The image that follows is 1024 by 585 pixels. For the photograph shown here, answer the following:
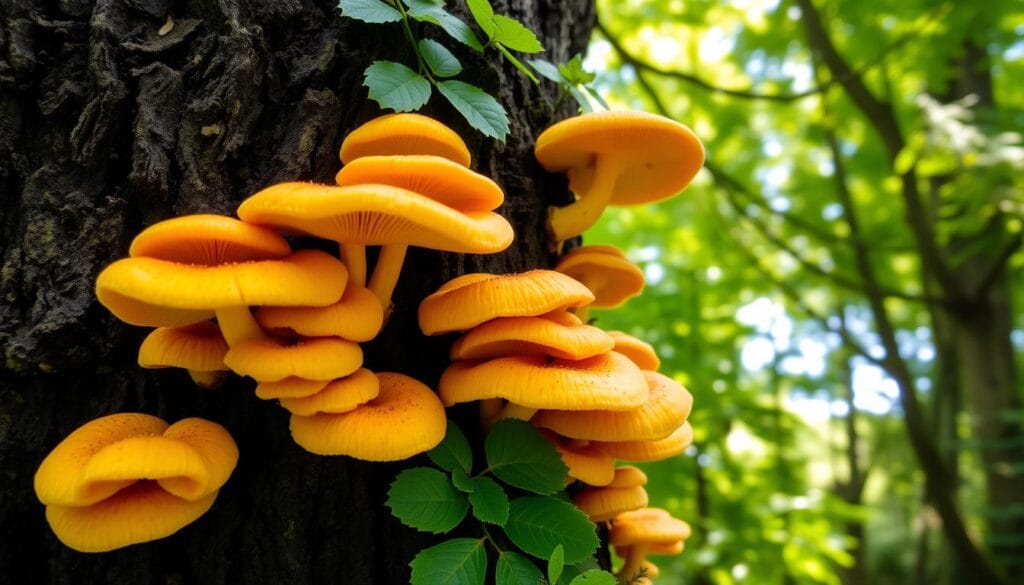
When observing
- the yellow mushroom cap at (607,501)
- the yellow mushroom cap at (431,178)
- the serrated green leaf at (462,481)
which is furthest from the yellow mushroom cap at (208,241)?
the yellow mushroom cap at (607,501)

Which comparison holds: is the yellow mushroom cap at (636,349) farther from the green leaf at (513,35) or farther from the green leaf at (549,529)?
the green leaf at (513,35)

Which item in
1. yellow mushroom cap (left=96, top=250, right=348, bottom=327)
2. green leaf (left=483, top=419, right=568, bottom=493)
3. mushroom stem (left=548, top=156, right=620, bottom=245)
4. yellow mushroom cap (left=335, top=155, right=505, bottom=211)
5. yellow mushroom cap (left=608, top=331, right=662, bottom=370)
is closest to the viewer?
yellow mushroom cap (left=96, top=250, right=348, bottom=327)

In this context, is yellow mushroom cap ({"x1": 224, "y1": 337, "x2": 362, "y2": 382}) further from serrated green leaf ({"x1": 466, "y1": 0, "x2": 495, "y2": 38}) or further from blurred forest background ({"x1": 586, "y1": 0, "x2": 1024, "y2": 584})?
blurred forest background ({"x1": 586, "y1": 0, "x2": 1024, "y2": 584})

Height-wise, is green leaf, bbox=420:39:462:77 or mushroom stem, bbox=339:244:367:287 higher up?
green leaf, bbox=420:39:462:77

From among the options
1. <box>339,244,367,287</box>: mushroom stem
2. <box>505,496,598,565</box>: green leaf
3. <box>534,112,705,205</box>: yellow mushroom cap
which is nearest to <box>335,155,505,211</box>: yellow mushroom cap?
<box>339,244,367,287</box>: mushroom stem

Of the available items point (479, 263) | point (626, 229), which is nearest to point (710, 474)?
point (626, 229)

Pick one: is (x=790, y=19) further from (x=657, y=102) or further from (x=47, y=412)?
(x=47, y=412)
